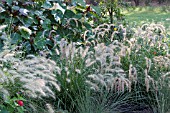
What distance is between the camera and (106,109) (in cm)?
380

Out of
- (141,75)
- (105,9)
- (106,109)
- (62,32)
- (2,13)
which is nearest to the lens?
(106,109)

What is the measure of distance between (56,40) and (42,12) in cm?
49

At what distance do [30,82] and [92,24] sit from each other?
10.4 feet

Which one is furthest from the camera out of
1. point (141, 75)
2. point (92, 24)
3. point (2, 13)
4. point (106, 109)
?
point (92, 24)

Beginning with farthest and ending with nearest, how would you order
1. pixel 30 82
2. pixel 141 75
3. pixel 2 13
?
pixel 2 13 < pixel 141 75 < pixel 30 82

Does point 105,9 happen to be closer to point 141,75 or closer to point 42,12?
point 42,12

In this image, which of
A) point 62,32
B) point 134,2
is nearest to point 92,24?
point 62,32

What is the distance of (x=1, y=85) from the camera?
3053 millimetres

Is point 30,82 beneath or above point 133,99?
above

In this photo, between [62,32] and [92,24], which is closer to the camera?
[62,32]

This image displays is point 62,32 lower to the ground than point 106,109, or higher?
higher

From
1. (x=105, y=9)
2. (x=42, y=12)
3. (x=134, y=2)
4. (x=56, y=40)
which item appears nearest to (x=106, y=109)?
(x=56, y=40)

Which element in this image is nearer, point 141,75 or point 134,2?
point 141,75

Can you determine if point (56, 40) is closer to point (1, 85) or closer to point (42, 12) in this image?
point (42, 12)
